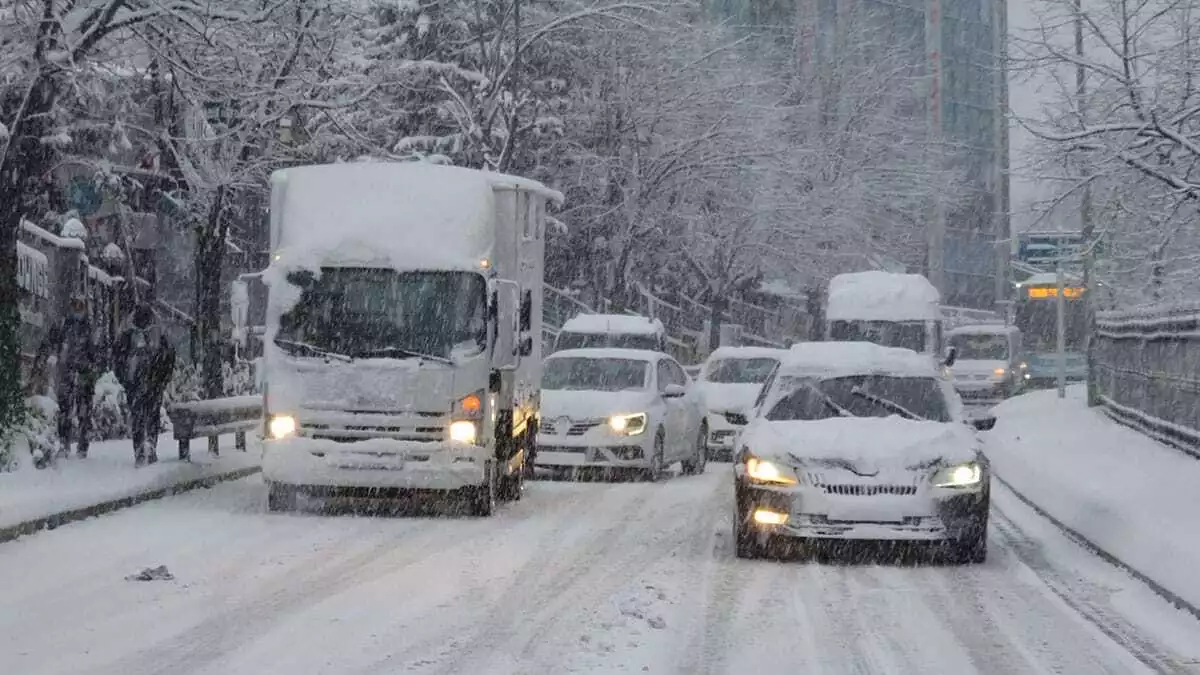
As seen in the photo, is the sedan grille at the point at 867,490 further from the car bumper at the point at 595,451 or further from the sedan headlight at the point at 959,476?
the car bumper at the point at 595,451

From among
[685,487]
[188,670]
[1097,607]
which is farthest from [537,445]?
[188,670]

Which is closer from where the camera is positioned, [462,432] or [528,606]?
[528,606]

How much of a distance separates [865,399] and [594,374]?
8.21 m

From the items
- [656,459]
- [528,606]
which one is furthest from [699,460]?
[528,606]

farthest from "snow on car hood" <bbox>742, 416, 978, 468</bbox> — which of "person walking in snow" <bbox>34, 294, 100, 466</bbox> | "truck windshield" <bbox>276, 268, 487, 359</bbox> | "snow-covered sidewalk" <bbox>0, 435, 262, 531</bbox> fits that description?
"person walking in snow" <bbox>34, 294, 100, 466</bbox>

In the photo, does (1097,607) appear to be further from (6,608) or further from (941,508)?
(6,608)

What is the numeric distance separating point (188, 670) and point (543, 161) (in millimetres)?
35865

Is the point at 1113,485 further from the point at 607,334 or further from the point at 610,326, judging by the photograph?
the point at 610,326

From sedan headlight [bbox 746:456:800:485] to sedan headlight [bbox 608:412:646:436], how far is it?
764cm

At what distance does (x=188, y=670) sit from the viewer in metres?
8.44

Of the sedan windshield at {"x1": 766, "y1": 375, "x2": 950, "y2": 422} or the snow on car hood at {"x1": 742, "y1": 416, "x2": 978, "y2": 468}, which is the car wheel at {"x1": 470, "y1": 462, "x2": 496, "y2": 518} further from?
the snow on car hood at {"x1": 742, "y1": 416, "x2": 978, "y2": 468}

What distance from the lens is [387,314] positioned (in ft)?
54.0

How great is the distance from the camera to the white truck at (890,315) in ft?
108

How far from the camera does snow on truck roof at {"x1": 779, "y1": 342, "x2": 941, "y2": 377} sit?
14.7m
